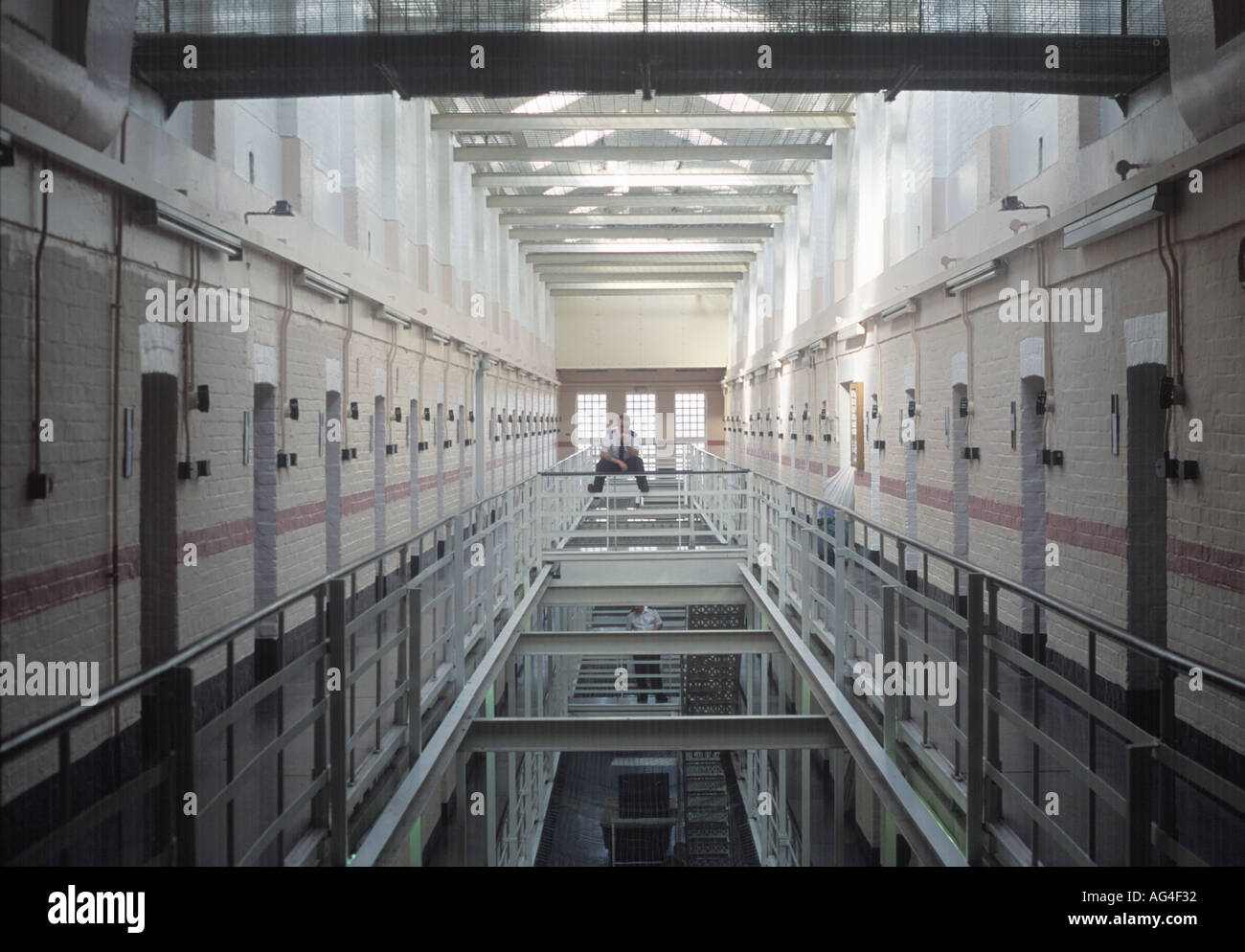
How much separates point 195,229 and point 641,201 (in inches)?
510

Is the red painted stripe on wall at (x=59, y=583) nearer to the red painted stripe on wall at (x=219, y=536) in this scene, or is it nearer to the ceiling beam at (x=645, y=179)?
the red painted stripe on wall at (x=219, y=536)

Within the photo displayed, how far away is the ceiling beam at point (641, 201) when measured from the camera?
57.2 ft

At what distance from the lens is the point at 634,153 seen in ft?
47.0

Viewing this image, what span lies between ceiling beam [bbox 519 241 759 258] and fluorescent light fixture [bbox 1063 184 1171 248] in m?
16.6

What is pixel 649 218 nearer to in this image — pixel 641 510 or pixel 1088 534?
pixel 641 510

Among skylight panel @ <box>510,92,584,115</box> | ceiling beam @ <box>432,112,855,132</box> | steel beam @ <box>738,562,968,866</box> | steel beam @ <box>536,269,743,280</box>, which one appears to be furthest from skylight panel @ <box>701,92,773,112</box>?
steel beam @ <box>536,269,743,280</box>

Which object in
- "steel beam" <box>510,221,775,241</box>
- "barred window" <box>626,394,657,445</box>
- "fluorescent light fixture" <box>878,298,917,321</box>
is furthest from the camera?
"barred window" <box>626,394,657,445</box>

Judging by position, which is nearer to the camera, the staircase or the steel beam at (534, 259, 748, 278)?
the staircase

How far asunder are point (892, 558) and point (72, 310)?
885 cm

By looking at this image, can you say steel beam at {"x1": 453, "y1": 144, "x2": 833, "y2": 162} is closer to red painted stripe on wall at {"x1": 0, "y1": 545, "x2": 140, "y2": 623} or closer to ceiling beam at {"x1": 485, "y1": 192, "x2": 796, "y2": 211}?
ceiling beam at {"x1": 485, "y1": 192, "x2": 796, "y2": 211}

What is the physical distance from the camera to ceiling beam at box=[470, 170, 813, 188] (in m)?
15.8

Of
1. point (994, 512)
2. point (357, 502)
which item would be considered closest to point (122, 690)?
point (994, 512)

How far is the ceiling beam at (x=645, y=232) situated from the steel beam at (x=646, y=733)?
16092 mm
